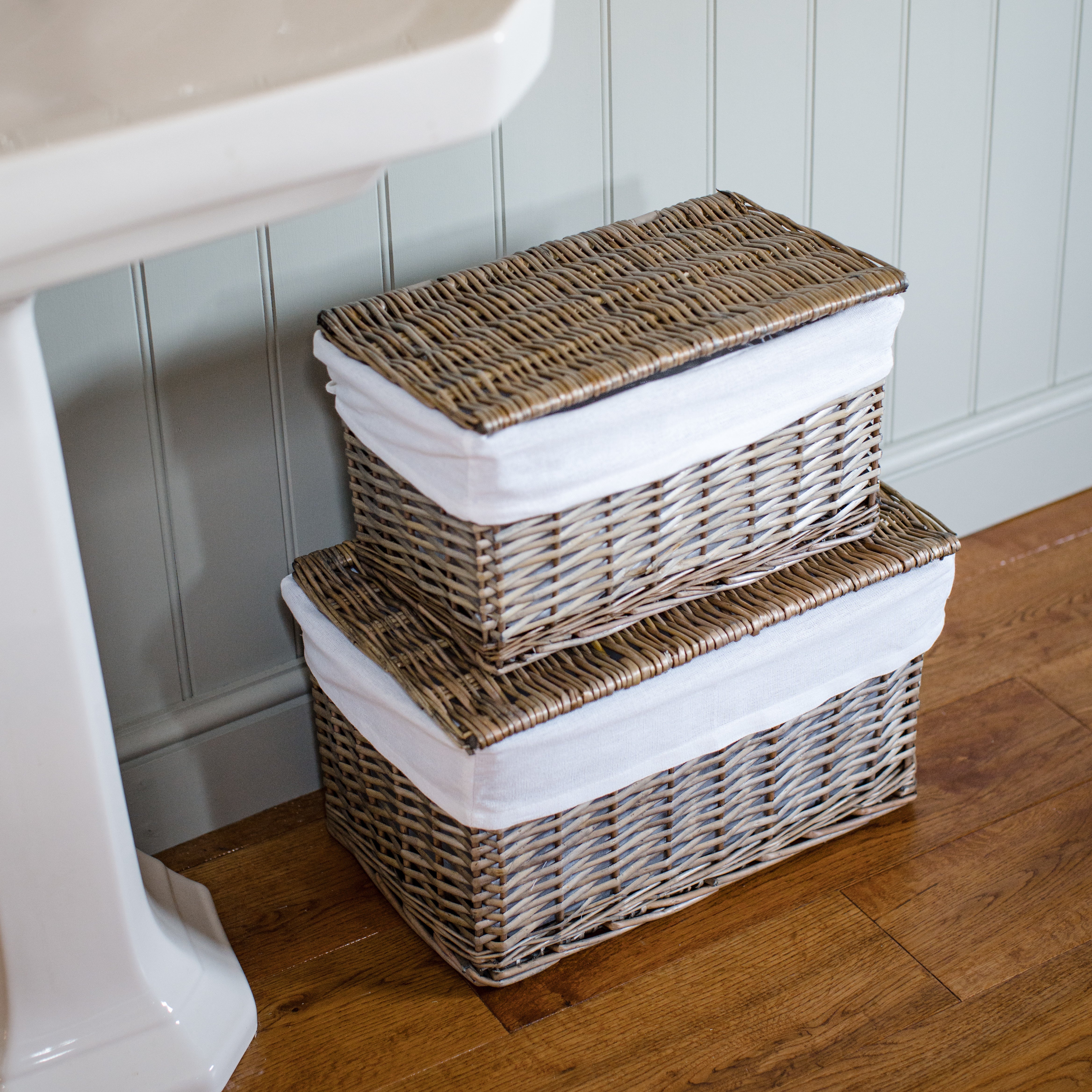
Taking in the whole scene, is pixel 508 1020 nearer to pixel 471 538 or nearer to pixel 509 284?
pixel 471 538

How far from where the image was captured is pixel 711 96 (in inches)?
48.3

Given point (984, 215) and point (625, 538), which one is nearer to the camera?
point (625, 538)

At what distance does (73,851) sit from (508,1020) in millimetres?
364

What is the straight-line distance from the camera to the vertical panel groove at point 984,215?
138 cm

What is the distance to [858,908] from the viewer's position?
3.62 feet

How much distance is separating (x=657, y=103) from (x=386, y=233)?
0.96ft

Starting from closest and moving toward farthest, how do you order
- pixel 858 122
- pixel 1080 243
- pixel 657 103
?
pixel 657 103 < pixel 858 122 < pixel 1080 243

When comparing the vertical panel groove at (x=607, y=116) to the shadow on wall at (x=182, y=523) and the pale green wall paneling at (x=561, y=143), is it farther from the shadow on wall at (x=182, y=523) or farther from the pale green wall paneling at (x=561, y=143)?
the shadow on wall at (x=182, y=523)

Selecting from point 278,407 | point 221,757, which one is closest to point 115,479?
point 278,407

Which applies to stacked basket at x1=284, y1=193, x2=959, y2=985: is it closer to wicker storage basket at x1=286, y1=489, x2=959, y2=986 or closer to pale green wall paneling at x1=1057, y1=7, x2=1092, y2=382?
wicker storage basket at x1=286, y1=489, x2=959, y2=986

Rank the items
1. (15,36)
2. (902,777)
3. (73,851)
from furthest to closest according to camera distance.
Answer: (902,777) → (73,851) → (15,36)

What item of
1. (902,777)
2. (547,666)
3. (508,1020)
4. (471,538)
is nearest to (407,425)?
(471,538)

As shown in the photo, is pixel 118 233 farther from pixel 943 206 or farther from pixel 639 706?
pixel 943 206

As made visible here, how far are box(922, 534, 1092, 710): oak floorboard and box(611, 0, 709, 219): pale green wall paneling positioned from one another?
570 millimetres
